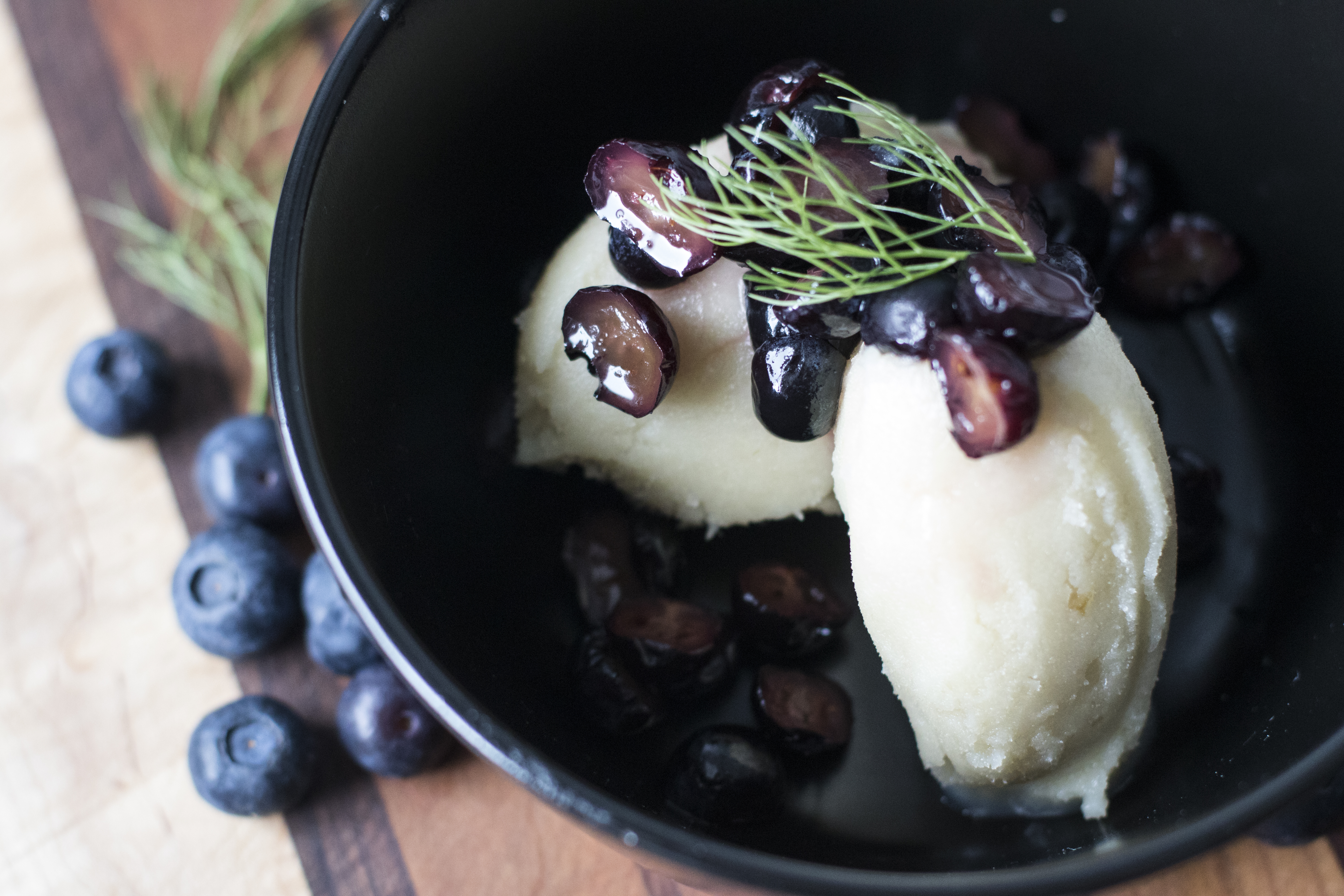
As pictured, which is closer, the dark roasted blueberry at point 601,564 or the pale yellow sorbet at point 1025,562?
the pale yellow sorbet at point 1025,562

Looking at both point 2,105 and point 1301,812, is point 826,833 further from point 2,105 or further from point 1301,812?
point 2,105

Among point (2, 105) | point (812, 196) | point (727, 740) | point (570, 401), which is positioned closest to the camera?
point (812, 196)

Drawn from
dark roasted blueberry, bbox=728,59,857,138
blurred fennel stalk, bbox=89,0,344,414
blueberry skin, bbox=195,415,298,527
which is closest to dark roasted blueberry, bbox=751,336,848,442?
dark roasted blueberry, bbox=728,59,857,138

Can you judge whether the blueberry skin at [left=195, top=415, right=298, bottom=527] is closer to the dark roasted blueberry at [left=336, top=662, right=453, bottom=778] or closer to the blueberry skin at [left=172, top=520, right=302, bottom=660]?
the blueberry skin at [left=172, top=520, right=302, bottom=660]

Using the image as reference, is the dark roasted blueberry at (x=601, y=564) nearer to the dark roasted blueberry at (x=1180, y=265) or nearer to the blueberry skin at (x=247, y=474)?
the blueberry skin at (x=247, y=474)

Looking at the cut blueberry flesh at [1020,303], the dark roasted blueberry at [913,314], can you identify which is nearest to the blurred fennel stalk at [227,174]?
the dark roasted blueberry at [913,314]

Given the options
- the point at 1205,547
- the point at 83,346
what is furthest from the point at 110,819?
the point at 1205,547
